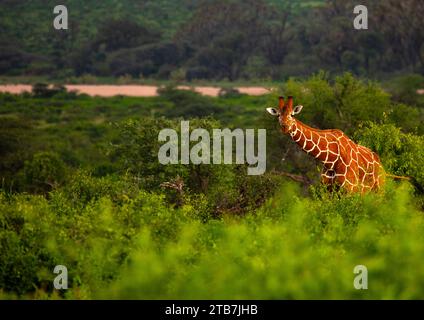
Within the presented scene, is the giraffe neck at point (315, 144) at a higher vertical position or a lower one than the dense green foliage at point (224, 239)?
higher

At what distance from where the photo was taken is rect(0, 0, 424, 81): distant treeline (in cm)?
8575

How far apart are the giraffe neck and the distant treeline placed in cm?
6588

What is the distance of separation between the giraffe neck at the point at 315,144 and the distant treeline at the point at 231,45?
216ft

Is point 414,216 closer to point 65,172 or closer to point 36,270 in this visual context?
point 36,270

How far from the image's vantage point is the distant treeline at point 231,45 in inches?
3376

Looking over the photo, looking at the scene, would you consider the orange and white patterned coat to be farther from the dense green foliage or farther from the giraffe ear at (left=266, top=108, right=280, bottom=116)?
the dense green foliage

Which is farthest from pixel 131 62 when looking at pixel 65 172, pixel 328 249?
pixel 328 249

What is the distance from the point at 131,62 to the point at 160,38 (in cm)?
1038

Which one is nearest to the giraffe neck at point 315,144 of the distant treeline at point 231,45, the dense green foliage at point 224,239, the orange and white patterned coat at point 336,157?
the orange and white patterned coat at point 336,157

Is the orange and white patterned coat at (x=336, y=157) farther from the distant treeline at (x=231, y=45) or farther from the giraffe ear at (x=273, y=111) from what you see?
the distant treeline at (x=231, y=45)

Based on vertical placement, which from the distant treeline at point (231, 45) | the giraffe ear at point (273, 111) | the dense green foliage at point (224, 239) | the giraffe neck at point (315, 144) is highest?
the giraffe ear at point (273, 111)

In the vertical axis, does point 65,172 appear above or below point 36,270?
below

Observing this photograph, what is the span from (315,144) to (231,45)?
7883 cm

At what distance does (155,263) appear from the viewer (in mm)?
12305
